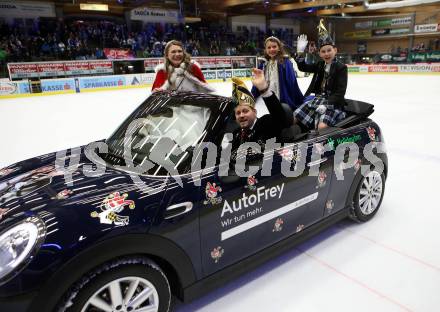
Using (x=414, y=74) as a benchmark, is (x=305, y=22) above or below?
above

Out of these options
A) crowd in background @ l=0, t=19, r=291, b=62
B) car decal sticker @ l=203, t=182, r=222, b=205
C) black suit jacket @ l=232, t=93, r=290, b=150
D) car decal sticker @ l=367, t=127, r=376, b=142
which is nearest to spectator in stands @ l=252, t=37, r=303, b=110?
car decal sticker @ l=367, t=127, r=376, b=142

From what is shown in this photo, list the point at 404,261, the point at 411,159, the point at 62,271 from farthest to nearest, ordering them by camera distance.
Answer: the point at 411,159
the point at 404,261
the point at 62,271

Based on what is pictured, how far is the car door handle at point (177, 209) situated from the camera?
1.48 m

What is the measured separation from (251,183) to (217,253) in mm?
393

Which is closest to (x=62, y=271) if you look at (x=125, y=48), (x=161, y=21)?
(x=125, y=48)

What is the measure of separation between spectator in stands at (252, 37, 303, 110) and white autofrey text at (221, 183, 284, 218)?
1.32 metres

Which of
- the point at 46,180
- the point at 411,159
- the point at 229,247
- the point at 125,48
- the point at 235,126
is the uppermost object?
the point at 125,48

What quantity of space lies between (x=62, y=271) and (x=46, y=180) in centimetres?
63

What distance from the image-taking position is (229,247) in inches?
69.1

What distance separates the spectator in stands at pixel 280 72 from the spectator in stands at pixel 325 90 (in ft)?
0.65

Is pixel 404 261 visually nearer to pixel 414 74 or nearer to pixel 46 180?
pixel 46 180

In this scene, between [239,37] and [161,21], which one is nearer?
[161,21]

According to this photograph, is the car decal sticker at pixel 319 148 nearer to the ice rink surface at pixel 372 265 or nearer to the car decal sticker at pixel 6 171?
the ice rink surface at pixel 372 265

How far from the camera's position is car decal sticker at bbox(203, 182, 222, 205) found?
1605mm
